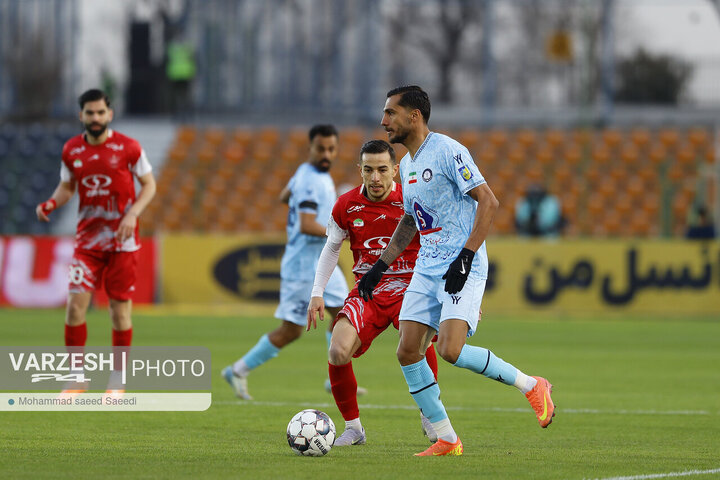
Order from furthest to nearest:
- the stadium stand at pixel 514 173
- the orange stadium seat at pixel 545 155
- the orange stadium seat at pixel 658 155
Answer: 1. the orange stadium seat at pixel 545 155
2. the orange stadium seat at pixel 658 155
3. the stadium stand at pixel 514 173

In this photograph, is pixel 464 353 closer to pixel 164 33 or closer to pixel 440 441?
pixel 440 441

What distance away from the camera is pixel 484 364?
7621 mm

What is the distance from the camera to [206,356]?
537 inches

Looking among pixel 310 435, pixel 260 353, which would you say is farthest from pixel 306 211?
pixel 310 435

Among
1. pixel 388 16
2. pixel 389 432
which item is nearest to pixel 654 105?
pixel 388 16

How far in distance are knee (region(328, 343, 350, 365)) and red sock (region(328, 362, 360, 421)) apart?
0.14 meters

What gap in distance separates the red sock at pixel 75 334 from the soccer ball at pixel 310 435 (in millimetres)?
3425

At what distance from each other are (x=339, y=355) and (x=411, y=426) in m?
1.52

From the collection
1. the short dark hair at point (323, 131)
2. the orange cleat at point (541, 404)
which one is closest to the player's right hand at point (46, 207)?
the short dark hair at point (323, 131)

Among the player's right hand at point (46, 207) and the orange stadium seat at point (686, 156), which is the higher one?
the orange stadium seat at point (686, 156)

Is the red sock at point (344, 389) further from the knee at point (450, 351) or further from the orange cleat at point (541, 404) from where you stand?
the orange cleat at point (541, 404)

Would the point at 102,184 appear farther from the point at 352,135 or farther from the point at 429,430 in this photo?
the point at 352,135

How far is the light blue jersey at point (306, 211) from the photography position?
35.9 feet

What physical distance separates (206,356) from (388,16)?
3230 centimetres
